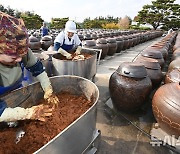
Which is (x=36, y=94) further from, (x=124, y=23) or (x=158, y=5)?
(x=124, y=23)

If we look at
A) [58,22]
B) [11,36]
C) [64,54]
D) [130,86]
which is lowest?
[130,86]

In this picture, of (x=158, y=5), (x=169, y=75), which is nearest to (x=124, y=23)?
(x=158, y=5)

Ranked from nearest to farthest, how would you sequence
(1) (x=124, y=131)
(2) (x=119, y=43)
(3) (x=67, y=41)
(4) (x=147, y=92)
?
(1) (x=124, y=131)
(4) (x=147, y=92)
(3) (x=67, y=41)
(2) (x=119, y=43)

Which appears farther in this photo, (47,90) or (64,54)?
(64,54)

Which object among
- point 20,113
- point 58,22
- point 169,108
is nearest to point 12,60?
point 20,113

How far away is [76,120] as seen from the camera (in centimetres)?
145

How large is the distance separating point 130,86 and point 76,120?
1.88 meters

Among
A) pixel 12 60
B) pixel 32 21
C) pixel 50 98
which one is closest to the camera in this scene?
pixel 12 60

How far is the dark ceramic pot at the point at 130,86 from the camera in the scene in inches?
121

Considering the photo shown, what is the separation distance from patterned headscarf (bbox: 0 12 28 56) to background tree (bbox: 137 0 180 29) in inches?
1374

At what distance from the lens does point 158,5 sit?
30.9 meters

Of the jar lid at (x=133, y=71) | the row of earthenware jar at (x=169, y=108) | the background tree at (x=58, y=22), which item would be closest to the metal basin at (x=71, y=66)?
the jar lid at (x=133, y=71)

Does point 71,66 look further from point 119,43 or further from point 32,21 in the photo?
point 32,21

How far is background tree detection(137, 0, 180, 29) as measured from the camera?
101 ft
